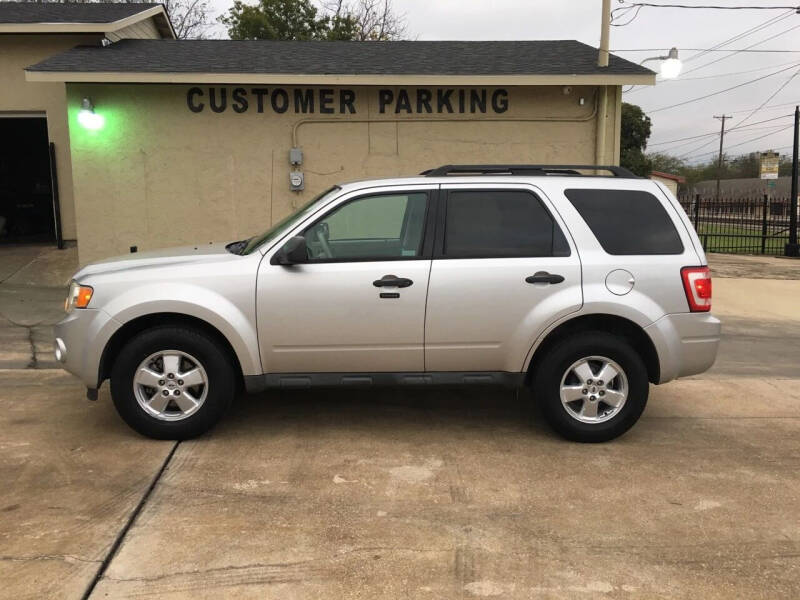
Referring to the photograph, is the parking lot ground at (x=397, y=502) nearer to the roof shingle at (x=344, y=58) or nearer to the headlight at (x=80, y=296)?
the headlight at (x=80, y=296)

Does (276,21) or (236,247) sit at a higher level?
(276,21)

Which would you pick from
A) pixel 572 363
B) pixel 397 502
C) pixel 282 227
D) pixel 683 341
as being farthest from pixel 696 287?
pixel 282 227

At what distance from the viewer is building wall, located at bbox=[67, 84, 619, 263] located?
33.0 ft

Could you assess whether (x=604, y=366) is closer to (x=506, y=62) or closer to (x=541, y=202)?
(x=541, y=202)

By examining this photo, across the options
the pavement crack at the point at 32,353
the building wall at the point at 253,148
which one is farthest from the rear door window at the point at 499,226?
the building wall at the point at 253,148

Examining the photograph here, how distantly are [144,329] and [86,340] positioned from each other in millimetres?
365

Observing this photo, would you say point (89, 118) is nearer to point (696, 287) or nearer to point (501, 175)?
point (501, 175)

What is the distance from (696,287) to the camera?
4.67 meters

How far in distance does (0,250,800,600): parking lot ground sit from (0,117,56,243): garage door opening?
1218 centimetres

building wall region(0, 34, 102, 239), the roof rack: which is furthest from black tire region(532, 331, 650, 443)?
building wall region(0, 34, 102, 239)

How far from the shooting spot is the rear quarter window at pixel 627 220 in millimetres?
A: 4730

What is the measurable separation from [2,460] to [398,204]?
3105mm

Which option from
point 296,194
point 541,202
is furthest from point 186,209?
point 541,202

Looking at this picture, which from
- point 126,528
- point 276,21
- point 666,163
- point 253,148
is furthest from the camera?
point 666,163
